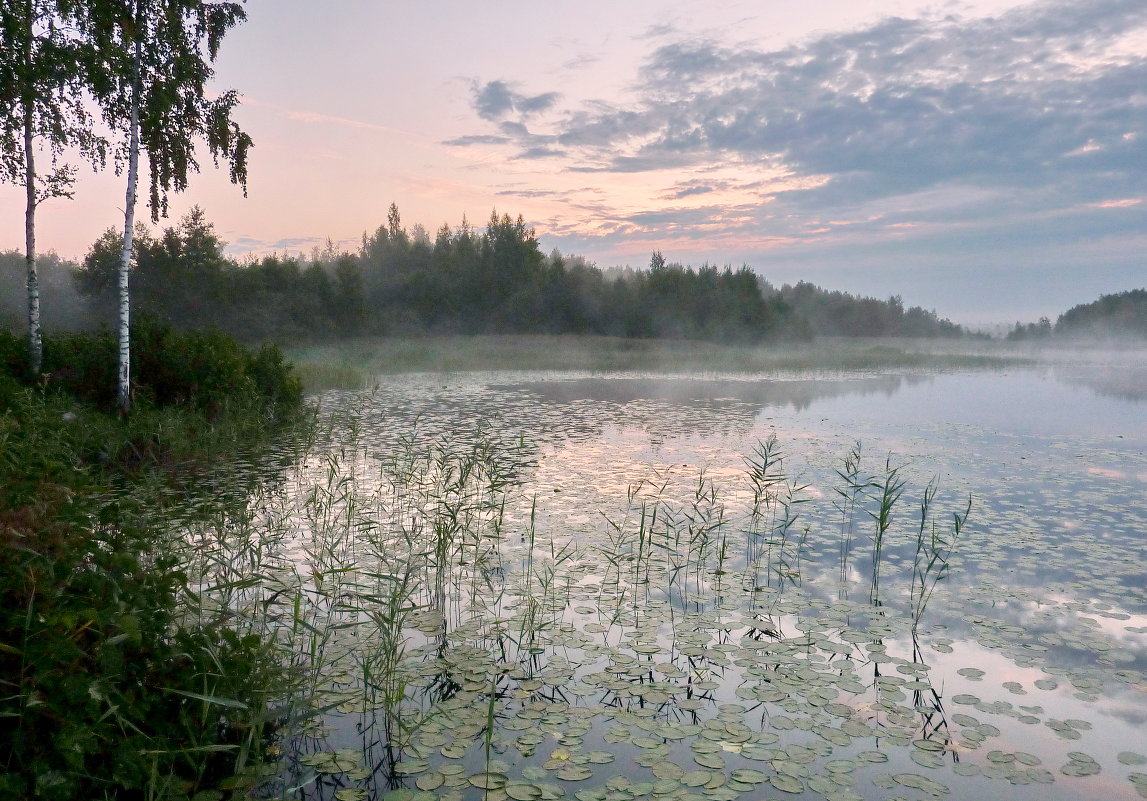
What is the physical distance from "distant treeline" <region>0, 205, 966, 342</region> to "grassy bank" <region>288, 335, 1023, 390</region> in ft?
9.46

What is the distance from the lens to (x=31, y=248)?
1196cm

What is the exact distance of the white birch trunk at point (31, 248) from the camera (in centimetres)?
1155

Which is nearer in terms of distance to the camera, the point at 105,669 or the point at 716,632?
the point at 105,669

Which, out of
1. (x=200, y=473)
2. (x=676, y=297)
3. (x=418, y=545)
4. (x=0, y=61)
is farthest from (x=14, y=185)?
(x=676, y=297)

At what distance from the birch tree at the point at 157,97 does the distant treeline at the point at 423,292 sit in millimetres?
21322

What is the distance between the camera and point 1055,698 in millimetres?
3744

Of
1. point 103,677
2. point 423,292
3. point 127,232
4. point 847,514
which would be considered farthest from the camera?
point 423,292

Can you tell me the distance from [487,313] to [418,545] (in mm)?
43130

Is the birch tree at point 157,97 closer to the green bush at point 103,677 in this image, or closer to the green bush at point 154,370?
the green bush at point 154,370

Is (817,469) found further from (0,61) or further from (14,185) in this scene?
(14,185)

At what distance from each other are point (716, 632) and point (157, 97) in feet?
37.4

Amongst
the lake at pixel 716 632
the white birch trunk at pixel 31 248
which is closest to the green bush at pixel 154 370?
the white birch trunk at pixel 31 248

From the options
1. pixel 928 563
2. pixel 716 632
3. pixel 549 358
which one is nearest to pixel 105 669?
pixel 716 632

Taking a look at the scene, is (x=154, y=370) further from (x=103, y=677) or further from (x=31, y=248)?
(x=103, y=677)
